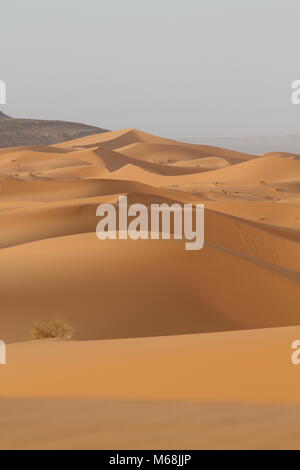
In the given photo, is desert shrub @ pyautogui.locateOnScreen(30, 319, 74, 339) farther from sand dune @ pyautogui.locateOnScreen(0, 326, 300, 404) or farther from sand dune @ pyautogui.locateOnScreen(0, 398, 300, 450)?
sand dune @ pyautogui.locateOnScreen(0, 398, 300, 450)

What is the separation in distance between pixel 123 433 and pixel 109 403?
1.12 m

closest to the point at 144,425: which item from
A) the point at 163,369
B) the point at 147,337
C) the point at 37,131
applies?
the point at 163,369

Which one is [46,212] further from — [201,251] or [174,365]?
[174,365]

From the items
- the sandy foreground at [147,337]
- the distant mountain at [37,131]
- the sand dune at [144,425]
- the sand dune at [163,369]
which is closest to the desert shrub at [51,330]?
the sandy foreground at [147,337]

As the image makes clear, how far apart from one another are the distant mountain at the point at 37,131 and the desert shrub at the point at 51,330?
3889 inches

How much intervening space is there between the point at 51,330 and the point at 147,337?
1964mm

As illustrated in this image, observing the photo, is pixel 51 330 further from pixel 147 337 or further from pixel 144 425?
pixel 144 425

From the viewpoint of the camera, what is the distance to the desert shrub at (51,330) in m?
10.5

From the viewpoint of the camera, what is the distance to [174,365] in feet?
23.5

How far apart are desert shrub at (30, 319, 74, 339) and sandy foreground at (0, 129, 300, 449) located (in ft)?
1.54

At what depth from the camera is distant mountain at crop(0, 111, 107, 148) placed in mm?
111506

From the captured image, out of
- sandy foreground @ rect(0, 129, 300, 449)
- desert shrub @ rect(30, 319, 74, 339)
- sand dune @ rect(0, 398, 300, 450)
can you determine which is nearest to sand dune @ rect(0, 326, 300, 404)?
sandy foreground @ rect(0, 129, 300, 449)

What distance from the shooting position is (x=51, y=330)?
10.6 m

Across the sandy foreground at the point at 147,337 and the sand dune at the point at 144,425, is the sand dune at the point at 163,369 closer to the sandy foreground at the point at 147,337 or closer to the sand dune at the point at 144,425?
the sandy foreground at the point at 147,337
